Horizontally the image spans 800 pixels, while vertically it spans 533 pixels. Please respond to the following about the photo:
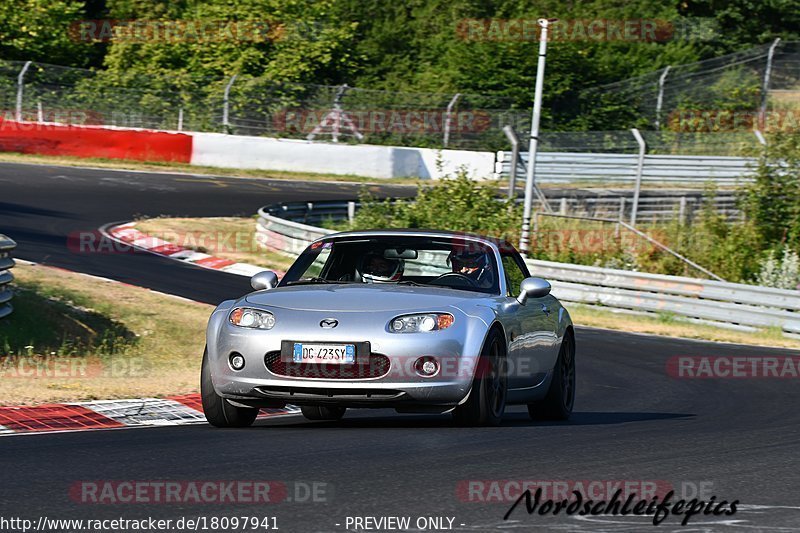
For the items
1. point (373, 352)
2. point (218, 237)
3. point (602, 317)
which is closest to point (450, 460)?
point (373, 352)

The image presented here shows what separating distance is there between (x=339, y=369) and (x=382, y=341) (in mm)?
322

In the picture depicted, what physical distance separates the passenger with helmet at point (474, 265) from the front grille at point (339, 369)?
1406 millimetres

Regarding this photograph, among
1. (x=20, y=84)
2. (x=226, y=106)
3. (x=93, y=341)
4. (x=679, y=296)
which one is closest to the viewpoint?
(x=93, y=341)

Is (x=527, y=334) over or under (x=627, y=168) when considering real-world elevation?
over

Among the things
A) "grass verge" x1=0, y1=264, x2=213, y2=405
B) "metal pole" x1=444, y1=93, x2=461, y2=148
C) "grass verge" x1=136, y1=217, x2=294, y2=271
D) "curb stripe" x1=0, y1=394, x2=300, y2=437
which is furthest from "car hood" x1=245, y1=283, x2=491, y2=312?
"metal pole" x1=444, y1=93, x2=461, y2=148

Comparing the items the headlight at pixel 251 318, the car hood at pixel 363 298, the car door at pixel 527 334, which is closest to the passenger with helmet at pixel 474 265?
the car door at pixel 527 334

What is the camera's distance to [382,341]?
7910mm

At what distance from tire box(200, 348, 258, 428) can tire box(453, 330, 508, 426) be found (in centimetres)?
145

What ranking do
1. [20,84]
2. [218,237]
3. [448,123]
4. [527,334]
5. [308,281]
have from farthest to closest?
[448,123], [20,84], [218,237], [527,334], [308,281]

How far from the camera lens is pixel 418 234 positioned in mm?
9414

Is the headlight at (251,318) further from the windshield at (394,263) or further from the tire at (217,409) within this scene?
the windshield at (394,263)

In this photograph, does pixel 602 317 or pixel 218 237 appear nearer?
pixel 602 317

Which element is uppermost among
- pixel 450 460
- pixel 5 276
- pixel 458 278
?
pixel 458 278

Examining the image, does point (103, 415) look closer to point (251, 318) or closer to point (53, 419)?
point (53, 419)
